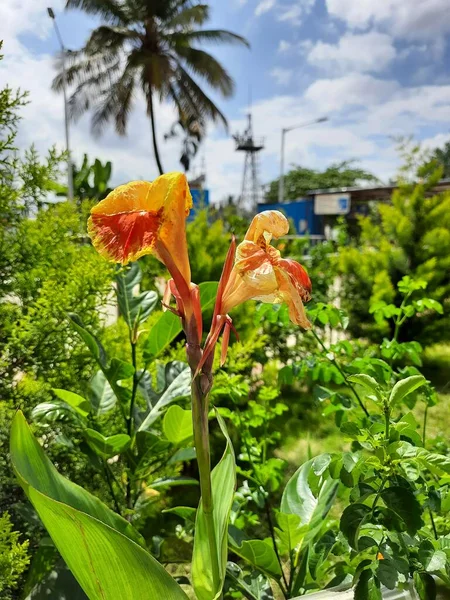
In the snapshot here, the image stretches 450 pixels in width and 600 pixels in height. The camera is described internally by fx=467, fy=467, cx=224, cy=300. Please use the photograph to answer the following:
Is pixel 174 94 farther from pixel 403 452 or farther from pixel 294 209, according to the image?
pixel 403 452

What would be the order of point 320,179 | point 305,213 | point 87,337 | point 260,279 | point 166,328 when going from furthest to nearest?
point 320,179 < point 305,213 < point 166,328 < point 87,337 < point 260,279

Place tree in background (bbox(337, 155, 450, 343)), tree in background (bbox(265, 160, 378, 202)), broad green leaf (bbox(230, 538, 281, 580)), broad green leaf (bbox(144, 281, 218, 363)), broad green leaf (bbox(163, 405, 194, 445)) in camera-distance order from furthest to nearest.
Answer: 1. tree in background (bbox(265, 160, 378, 202))
2. tree in background (bbox(337, 155, 450, 343))
3. broad green leaf (bbox(144, 281, 218, 363))
4. broad green leaf (bbox(163, 405, 194, 445))
5. broad green leaf (bbox(230, 538, 281, 580))

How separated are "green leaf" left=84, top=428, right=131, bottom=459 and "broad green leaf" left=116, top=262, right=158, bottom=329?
318 millimetres

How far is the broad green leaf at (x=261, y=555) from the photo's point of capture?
97 centimetres

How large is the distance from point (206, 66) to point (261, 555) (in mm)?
12740

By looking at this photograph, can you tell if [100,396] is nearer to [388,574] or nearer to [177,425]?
[177,425]

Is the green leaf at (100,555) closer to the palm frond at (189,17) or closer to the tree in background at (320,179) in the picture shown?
the palm frond at (189,17)

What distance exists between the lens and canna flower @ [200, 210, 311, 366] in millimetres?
612

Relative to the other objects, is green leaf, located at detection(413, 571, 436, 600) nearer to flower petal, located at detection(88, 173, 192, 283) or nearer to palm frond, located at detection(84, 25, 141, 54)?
flower petal, located at detection(88, 173, 192, 283)

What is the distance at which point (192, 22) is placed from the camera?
37.6 feet

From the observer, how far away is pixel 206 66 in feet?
39.1

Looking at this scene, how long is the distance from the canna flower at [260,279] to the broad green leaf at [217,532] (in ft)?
0.65

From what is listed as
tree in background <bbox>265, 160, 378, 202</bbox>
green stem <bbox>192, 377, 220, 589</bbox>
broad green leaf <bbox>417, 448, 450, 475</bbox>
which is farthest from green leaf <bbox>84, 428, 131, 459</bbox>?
tree in background <bbox>265, 160, 378, 202</bbox>

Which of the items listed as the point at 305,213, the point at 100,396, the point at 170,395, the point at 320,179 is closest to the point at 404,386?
the point at 170,395
